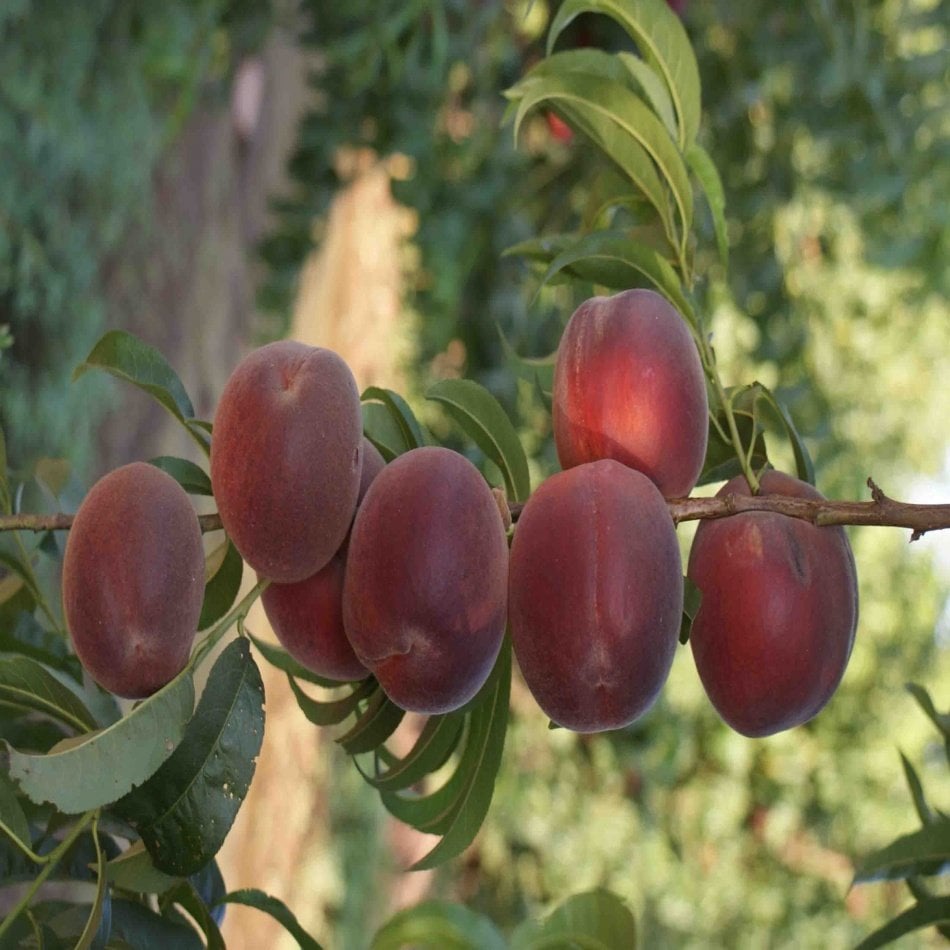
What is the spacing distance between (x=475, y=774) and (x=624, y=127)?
15.9 inches

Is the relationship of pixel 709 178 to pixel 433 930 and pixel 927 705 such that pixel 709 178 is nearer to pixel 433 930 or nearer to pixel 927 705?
pixel 927 705

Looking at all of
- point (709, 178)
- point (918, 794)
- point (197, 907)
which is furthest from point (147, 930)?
point (709, 178)

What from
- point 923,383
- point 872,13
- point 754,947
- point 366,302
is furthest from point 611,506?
point 366,302

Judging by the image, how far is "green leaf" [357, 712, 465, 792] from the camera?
0.63 meters

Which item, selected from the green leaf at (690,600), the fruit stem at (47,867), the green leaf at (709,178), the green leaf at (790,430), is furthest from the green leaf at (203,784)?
the green leaf at (709,178)

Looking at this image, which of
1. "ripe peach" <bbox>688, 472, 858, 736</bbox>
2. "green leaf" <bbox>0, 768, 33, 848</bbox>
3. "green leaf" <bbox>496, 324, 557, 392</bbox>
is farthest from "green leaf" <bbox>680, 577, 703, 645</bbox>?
"green leaf" <bbox>0, 768, 33, 848</bbox>

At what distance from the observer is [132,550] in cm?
50

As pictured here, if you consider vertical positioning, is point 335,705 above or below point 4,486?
below

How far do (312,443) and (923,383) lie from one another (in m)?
2.26

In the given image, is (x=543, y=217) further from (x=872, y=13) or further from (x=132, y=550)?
(x=132, y=550)

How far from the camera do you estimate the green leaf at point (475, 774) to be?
574 mm

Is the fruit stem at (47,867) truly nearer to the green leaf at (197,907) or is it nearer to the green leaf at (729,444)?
the green leaf at (197,907)

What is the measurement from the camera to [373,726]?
0.61m

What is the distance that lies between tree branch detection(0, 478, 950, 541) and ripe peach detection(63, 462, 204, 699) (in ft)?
0.16
